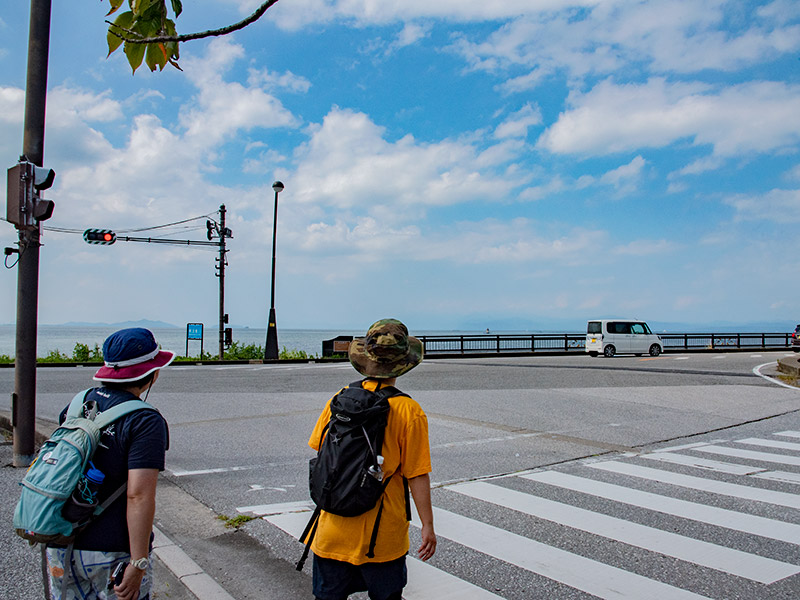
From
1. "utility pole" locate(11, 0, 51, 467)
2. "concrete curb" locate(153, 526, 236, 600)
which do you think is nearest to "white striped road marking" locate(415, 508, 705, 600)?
"concrete curb" locate(153, 526, 236, 600)

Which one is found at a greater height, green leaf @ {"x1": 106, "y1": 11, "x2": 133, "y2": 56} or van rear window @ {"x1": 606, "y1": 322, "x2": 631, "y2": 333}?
green leaf @ {"x1": 106, "y1": 11, "x2": 133, "y2": 56}

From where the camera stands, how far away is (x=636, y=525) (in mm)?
5406

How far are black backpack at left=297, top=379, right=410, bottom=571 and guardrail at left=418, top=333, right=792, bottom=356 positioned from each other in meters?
27.8

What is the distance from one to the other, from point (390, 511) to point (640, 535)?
3.24 meters

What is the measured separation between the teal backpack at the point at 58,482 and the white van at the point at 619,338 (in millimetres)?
32537

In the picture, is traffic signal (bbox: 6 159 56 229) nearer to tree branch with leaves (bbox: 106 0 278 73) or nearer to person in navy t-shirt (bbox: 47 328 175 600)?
person in navy t-shirt (bbox: 47 328 175 600)

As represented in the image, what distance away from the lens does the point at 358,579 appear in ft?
9.11

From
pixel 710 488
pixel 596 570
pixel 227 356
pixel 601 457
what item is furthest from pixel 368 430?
pixel 227 356

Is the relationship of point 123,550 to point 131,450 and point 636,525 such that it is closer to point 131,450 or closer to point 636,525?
point 131,450

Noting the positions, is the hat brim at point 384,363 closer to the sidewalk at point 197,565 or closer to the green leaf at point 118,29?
the green leaf at point 118,29

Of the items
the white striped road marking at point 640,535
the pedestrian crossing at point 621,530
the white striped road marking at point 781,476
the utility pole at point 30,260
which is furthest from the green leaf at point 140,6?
the white striped road marking at point 781,476

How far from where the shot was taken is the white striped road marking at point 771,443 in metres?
8.77

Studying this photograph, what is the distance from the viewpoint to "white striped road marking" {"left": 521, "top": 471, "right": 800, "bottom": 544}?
5.28 metres

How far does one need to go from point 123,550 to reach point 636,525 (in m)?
4.27
